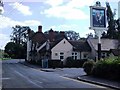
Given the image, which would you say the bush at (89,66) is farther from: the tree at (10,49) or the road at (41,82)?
the tree at (10,49)

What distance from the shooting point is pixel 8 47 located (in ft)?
478

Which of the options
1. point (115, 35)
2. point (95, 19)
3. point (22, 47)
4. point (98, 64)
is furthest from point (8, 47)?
point (98, 64)

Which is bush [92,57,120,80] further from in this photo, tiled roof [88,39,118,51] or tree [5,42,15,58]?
tree [5,42,15,58]

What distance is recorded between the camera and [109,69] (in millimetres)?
25797

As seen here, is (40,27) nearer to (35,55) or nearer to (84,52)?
(35,55)

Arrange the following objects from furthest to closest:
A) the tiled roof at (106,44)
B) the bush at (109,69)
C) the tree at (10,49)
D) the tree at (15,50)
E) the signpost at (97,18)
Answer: the tree at (10,49) < the tree at (15,50) < the tiled roof at (106,44) < the signpost at (97,18) < the bush at (109,69)

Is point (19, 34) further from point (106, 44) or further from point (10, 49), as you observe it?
point (106, 44)

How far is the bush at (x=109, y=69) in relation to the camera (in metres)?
24.6

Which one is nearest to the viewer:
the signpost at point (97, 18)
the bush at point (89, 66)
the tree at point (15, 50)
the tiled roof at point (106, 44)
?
the bush at point (89, 66)

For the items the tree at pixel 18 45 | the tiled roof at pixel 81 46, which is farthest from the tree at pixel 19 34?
the tiled roof at pixel 81 46

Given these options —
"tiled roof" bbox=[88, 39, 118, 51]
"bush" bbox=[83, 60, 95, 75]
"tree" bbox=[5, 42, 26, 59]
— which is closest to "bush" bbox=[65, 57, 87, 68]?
"tiled roof" bbox=[88, 39, 118, 51]

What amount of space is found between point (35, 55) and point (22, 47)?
45.7 meters

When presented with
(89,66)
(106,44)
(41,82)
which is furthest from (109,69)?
(106,44)

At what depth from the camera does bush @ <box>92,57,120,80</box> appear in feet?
80.8
